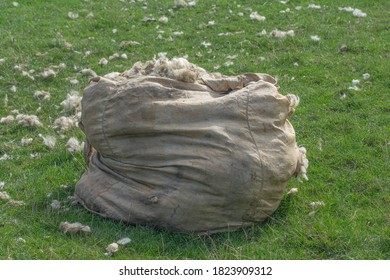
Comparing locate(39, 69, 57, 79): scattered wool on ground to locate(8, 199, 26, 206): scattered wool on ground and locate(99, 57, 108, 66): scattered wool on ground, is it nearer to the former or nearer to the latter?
locate(99, 57, 108, 66): scattered wool on ground

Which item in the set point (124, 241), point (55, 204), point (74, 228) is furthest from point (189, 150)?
point (55, 204)

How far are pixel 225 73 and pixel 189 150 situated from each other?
Answer: 3870 mm

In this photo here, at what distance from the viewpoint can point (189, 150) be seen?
208 inches

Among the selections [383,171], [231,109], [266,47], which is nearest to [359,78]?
[266,47]

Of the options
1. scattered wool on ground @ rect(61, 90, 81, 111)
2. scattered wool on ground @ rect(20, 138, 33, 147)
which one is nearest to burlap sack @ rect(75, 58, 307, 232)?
scattered wool on ground @ rect(20, 138, 33, 147)

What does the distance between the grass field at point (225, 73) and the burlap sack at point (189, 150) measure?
0.18m

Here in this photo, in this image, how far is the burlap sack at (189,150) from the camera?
5242 mm

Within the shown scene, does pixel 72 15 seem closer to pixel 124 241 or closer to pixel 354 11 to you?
pixel 354 11

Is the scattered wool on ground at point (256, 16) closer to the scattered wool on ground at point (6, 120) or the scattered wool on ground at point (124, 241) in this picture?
the scattered wool on ground at point (6, 120)

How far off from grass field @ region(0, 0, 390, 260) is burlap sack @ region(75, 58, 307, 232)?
18 cm

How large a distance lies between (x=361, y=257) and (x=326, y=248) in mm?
259

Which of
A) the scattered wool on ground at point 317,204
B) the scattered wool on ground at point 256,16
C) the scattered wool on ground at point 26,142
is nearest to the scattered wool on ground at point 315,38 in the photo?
the scattered wool on ground at point 256,16

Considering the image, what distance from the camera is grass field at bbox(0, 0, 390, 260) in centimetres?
523

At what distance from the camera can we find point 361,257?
16.3ft
